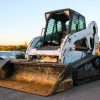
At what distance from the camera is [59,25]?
11.4 metres

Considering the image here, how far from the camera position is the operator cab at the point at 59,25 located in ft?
35.4

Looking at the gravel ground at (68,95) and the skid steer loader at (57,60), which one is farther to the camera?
the skid steer loader at (57,60)

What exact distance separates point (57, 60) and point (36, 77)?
3.15 feet

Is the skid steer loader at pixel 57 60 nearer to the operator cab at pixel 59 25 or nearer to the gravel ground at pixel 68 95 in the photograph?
the operator cab at pixel 59 25

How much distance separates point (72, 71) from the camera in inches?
338

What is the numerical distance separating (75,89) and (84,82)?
97 centimetres

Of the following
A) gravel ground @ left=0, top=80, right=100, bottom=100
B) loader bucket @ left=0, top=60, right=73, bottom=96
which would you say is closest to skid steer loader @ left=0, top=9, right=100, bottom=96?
loader bucket @ left=0, top=60, right=73, bottom=96

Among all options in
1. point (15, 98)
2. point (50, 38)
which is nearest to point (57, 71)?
point (15, 98)

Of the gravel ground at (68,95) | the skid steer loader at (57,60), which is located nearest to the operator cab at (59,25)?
the skid steer loader at (57,60)

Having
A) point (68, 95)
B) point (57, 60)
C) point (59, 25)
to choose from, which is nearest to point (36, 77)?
point (57, 60)

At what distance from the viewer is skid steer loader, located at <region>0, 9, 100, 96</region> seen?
28.0 ft

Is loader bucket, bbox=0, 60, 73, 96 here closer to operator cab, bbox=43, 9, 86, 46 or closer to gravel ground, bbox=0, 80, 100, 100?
gravel ground, bbox=0, 80, 100, 100

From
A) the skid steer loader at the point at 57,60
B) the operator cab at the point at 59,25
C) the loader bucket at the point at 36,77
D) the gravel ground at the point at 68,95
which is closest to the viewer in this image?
the gravel ground at the point at 68,95

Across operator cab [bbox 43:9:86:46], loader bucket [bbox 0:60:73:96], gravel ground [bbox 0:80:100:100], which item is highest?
operator cab [bbox 43:9:86:46]
